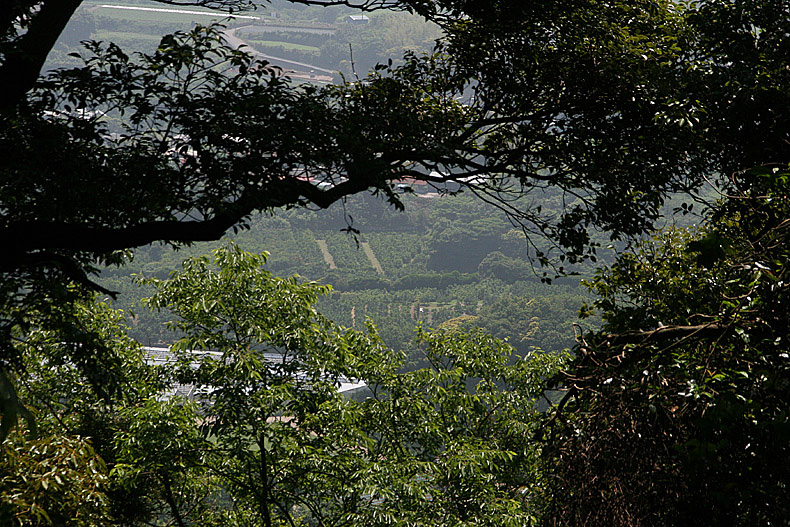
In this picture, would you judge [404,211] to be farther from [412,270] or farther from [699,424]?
[412,270]

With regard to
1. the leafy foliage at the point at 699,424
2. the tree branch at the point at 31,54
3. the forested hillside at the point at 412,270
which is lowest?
the forested hillside at the point at 412,270

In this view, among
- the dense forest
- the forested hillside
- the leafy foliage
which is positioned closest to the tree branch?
the dense forest

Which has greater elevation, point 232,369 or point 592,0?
point 592,0

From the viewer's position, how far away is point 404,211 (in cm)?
551

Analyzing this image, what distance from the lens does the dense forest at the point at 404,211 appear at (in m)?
2.56

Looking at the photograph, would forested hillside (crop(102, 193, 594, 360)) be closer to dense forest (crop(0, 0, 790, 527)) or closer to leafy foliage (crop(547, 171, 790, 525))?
dense forest (crop(0, 0, 790, 527))

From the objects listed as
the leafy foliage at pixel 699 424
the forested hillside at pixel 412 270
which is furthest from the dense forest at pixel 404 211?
the forested hillside at pixel 412 270

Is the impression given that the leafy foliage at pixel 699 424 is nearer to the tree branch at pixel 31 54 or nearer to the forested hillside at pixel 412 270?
the tree branch at pixel 31 54

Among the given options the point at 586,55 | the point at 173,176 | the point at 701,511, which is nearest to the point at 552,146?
the point at 586,55

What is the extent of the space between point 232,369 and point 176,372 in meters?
1.11

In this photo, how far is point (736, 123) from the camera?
4.94 meters

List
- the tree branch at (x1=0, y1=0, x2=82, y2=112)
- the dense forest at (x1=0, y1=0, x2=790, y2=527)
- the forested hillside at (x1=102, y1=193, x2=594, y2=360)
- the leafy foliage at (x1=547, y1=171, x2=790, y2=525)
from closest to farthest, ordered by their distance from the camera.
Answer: the leafy foliage at (x1=547, y1=171, x2=790, y2=525)
the dense forest at (x1=0, y1=0, x2=790, y2=527)
the tree branch at (x1=0, y1=0, x2=82, y2=112)
the forested hillside at (x1=102, y1=193, x2=594, y2=360)

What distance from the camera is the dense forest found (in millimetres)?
2561

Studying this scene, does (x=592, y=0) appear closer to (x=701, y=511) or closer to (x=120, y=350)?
(x=701, y=511)
